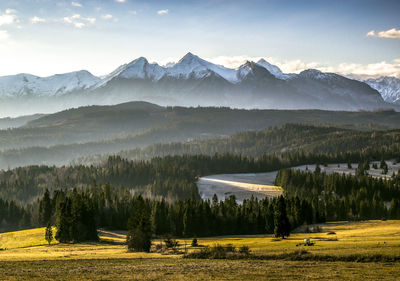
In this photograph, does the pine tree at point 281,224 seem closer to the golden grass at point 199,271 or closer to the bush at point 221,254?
the bush at point 221,254

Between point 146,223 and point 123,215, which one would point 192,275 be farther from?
point 123,215

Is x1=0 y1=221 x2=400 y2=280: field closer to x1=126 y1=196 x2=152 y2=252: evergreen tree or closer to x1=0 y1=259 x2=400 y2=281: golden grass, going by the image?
x1=0 y1=259 x2=400 y2=281: golden grass

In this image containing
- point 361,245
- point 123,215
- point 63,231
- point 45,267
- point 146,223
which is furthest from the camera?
point 123,215

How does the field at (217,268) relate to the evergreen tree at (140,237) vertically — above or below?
above

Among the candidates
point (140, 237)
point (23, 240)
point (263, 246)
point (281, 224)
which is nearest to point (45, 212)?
point (23, 240)

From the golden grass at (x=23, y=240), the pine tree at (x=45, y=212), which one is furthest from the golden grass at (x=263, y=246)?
the pine tree at (x=45, y=212)

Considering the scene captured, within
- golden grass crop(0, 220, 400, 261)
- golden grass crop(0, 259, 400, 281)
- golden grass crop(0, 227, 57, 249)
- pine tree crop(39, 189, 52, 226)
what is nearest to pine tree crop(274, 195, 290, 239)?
golden grass crop(0, 220, 400, 261)

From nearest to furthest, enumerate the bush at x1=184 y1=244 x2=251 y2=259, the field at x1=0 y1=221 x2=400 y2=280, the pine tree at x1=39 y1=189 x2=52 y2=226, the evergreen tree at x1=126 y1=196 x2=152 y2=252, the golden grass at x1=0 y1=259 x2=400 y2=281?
the golden grass at x1=0 y1=259 x2=400 y2=281 → the field at x1=0 y1=221 x2=400 y2=280 → the bush at x1=184 y1=244 x2=251 y2=259 → the evergreen tree at x1=126 y1=196 x2=152 y2=252 → the pine tree at x1=39 y1=189 x2=52 y2=226

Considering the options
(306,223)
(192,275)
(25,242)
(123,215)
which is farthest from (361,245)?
(123,215)

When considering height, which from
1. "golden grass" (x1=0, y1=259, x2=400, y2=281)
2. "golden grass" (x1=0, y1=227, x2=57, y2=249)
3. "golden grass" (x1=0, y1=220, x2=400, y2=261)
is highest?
"golden grass" (x1=0, y1=259, x2=400, y2=281)

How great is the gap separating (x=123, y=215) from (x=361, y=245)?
4088 inches

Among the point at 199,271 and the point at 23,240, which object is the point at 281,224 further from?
the point at 23,240

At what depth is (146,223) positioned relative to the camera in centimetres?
10238

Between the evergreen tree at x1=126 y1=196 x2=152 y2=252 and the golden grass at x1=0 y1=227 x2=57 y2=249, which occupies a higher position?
the evergreen tree at x1=126 y1=196 x2=152 y2=252
